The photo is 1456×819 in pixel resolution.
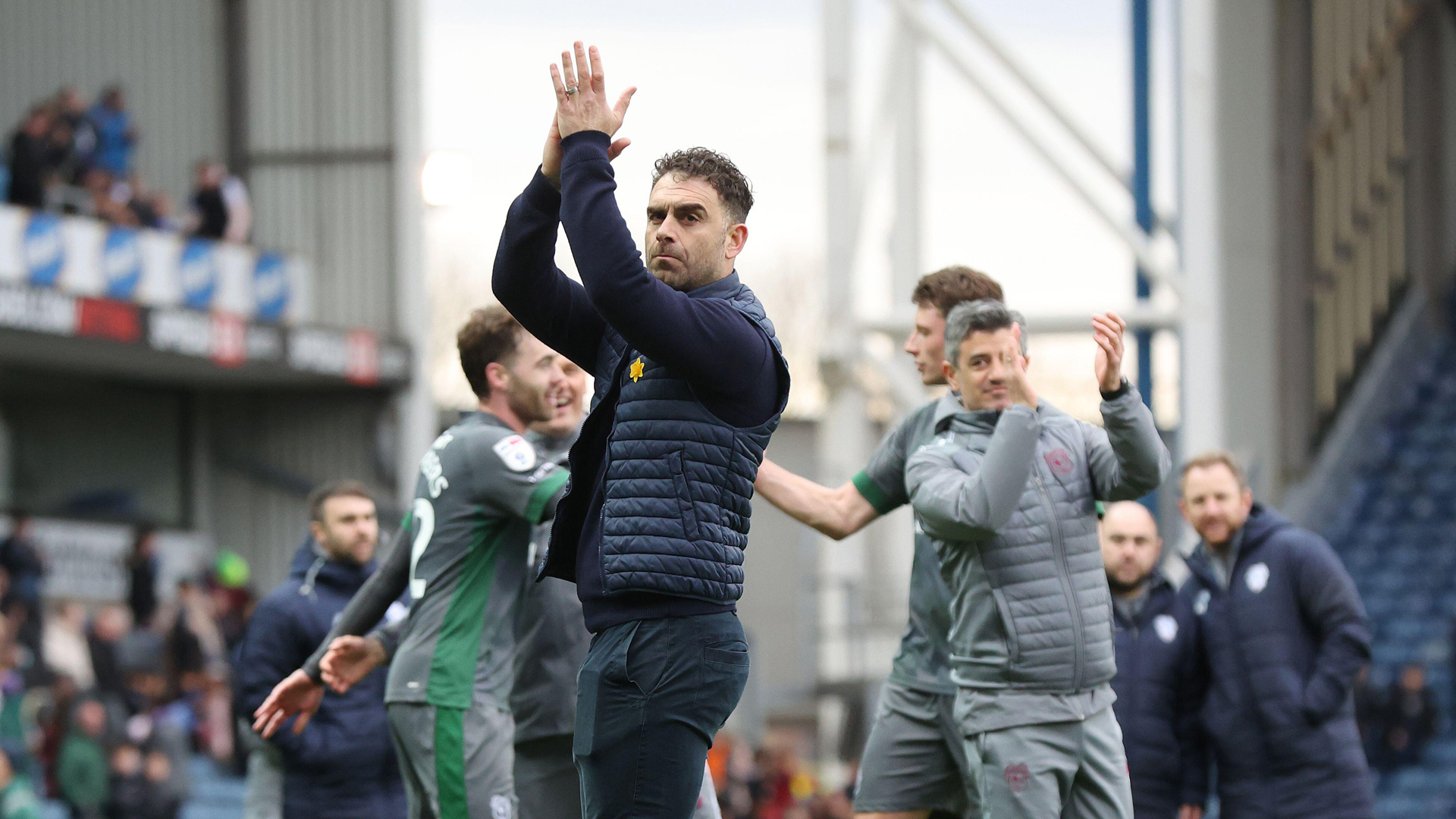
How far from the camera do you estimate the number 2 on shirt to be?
20.9ft

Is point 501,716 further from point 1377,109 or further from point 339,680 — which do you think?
point 1377,109

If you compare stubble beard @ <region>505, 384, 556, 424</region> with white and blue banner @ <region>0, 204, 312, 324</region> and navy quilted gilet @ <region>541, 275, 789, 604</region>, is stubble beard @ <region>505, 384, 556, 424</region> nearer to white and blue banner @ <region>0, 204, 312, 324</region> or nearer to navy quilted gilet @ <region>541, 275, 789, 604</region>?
navy quilted gilet @ <region>541, 275, 789, 604</region>

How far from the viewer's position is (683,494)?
4.75 metres

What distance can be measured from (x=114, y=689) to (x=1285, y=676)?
12.6 m

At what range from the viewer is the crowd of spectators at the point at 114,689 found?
1517 centimetres

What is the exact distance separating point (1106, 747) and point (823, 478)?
44.8 ft

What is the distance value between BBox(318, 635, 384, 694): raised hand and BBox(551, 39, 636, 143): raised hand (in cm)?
235

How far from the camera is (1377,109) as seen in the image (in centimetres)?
2562

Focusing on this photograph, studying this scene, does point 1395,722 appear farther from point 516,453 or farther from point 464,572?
point 516,453

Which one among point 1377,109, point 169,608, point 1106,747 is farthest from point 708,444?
point 1377,109

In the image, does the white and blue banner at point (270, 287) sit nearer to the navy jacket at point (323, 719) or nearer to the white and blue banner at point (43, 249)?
the white and blue banner at point (43, 249)

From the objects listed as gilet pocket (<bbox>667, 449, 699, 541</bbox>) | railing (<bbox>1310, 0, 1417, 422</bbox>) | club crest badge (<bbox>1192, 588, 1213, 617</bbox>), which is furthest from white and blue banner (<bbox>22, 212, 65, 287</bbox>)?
gilet pocket (<bbox>667, 449, 699, 541</bbox>)

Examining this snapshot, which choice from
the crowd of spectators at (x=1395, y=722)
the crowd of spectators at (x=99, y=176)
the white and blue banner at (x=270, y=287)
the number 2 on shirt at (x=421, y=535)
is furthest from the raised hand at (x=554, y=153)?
the white and blue banner at (x=270, y=287)

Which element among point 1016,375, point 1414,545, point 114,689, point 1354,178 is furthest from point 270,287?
point 1016,375
